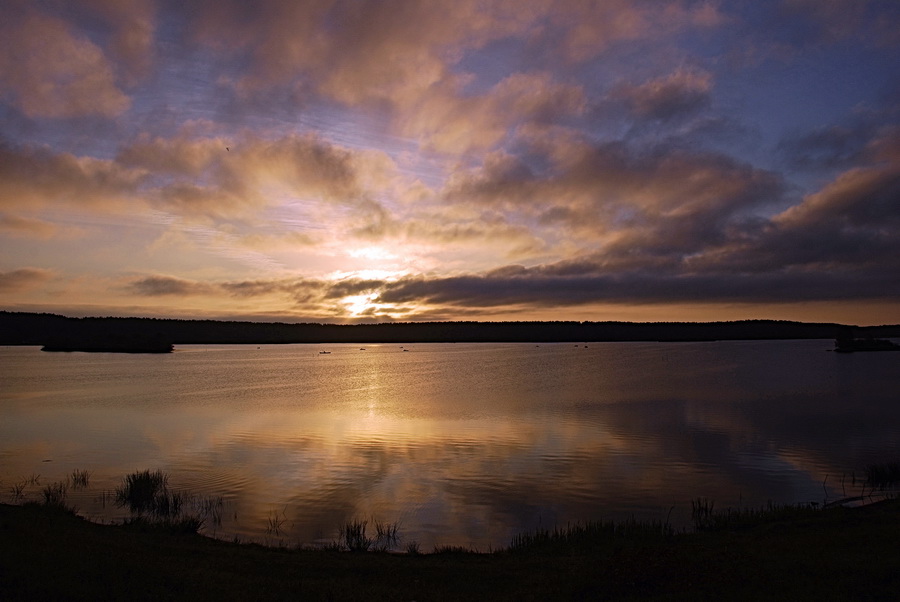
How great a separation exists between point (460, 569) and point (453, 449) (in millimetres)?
18835

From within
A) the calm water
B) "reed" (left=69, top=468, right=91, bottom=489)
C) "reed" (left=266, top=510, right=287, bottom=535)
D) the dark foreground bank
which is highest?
the dark foreground bank

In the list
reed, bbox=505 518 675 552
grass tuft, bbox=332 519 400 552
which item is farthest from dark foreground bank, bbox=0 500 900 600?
grass tuft, bbox=332 519 400 552

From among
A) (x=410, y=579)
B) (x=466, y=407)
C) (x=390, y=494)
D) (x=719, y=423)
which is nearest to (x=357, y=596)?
(x=410, y=579)

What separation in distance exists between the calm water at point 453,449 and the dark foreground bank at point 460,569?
3091mm

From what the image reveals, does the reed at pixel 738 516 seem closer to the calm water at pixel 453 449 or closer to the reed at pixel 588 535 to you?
the calm water at pixel 453 449

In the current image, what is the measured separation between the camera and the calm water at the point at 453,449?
67.5ft

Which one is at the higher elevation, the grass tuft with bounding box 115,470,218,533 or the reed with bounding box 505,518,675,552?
the reed with bounding box 505,518,675,552

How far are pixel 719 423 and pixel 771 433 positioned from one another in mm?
4618

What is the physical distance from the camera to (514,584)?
12.1 meters

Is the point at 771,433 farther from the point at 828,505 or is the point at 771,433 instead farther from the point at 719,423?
the point at 828,505

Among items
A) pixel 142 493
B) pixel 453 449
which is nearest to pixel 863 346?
pixel 453 449

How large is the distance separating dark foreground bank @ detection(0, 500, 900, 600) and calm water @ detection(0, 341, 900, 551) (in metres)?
3.09

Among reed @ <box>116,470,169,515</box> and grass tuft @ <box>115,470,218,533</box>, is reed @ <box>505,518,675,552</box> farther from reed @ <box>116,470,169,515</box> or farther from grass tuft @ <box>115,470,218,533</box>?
reed @ <box>116,470,169,515</box>

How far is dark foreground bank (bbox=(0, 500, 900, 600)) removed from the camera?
34.8 feet
